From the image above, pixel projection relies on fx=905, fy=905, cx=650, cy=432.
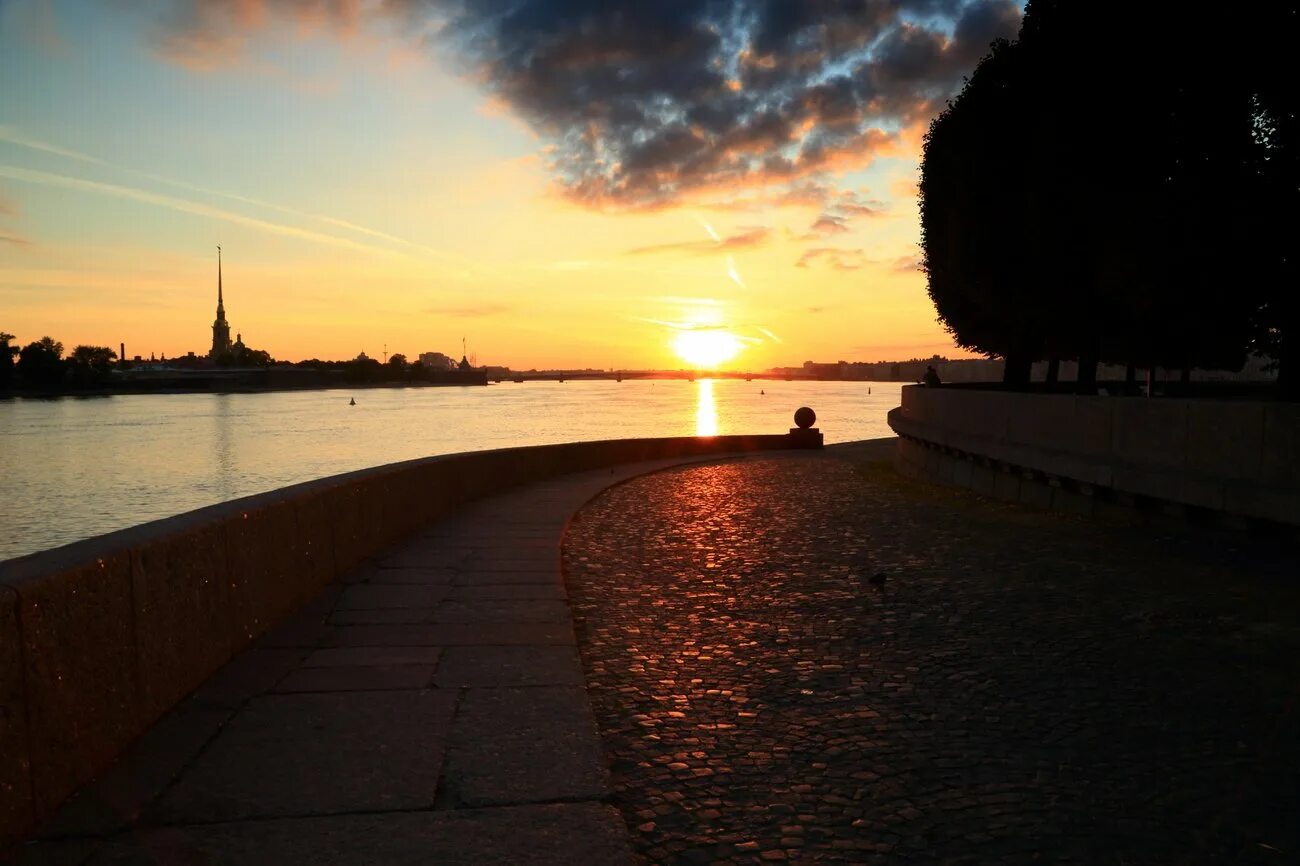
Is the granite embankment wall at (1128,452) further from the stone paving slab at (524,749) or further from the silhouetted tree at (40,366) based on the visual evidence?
the silhouetted tree at (40,366)

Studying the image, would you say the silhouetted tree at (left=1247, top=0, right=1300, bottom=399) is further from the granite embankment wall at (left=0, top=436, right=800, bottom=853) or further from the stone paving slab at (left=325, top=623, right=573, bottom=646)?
the granite embankment wall at (left=0, top=436, right=800, bottom=853)

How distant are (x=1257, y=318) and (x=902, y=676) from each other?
41.5 ft

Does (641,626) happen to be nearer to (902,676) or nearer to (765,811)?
(902,676)

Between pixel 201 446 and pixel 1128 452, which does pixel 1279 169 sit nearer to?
pixel 1128 452

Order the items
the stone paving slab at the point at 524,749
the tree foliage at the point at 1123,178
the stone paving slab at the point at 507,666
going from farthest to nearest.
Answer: the tree foliage at the point at 1123,178
the stone paving slab at the point at 507,666
the stone paving slab at the point at 524,749

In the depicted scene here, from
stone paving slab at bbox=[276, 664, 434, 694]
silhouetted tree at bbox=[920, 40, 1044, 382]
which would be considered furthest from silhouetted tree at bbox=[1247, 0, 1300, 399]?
stone paving slab at bbox=[276, 664, 434, 694]

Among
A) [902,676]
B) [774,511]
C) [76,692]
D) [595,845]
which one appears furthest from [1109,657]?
[774,511]

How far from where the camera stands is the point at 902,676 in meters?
5.24

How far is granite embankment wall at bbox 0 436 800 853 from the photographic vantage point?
304 cm

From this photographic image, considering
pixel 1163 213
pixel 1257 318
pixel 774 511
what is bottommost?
pixel 774 511

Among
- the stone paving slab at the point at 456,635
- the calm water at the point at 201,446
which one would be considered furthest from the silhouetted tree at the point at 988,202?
the calm water at the point at 201,446

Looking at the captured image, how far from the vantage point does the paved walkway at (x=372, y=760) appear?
3.01 m

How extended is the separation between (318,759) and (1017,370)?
23.9m

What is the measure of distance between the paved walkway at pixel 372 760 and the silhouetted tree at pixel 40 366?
205 metres
